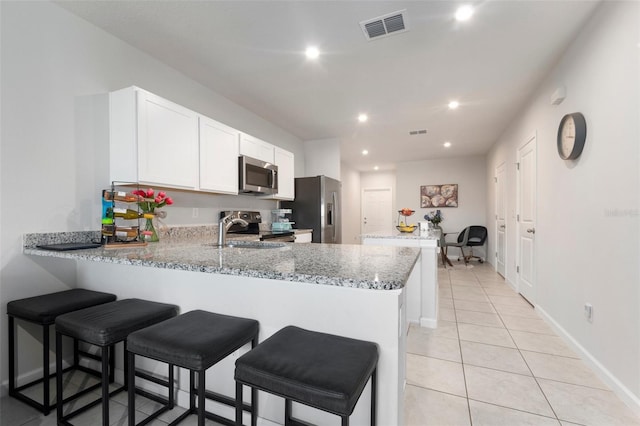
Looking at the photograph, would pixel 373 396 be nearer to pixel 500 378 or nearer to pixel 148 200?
pixel 500 378

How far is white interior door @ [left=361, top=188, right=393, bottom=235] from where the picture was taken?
884 cm

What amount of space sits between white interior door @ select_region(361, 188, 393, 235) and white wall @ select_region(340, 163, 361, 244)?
270 mm

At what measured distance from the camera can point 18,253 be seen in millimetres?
1791

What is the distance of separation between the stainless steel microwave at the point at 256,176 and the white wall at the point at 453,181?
479 centimetres

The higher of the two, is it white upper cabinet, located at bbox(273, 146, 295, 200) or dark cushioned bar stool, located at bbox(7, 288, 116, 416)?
white upper cabinet, located at bbox(273, 146, 295, 200)

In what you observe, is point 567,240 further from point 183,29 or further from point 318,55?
point 183,29

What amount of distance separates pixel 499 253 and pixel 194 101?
552cm

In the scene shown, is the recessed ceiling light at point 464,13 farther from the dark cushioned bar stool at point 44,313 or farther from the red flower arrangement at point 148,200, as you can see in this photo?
the dark cushioned bar stool at point 44,313

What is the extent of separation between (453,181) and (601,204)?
5.51 m

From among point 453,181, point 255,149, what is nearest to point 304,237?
point 255,149

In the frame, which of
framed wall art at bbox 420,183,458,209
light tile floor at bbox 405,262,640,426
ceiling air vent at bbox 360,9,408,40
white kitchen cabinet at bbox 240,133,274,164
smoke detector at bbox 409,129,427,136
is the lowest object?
light tile floor at bbox 405,262,640,426

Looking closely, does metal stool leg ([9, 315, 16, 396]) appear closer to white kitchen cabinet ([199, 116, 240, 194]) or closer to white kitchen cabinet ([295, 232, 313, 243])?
white kitchen cabinet ([199, 116, 240, 194])

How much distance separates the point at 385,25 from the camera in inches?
85.0

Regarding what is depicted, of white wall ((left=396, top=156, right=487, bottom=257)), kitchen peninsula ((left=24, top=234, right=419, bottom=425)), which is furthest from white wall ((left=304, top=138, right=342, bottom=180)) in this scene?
kitchen peninsula ((left=24, top=234, right=419, bottom=425))
